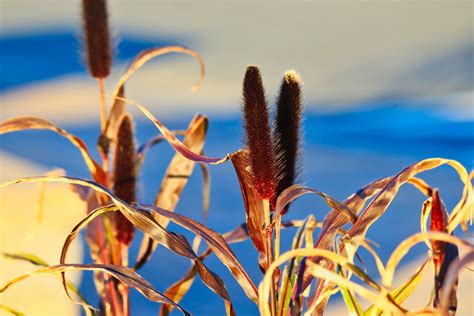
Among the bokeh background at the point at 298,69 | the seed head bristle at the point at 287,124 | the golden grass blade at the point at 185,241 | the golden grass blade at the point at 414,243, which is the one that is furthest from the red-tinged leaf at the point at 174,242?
the bokeh background at the point at 298,69

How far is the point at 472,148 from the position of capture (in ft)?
5.49

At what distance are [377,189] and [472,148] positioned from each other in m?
1.11

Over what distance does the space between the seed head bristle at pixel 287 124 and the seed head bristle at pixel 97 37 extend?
322 millimetres

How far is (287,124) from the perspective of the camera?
595mm

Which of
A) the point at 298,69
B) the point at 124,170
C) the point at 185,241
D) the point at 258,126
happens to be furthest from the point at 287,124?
the point at 298,69

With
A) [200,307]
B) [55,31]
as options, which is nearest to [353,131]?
[200,307]

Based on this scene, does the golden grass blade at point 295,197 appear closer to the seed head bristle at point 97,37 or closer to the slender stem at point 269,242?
the slender stem at point 269,242

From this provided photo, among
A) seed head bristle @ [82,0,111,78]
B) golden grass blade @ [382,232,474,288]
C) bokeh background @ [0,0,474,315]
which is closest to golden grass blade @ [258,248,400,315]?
golden grass blade @ [382,232,474,288]

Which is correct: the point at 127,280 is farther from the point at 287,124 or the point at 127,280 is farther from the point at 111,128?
the point at 111,128

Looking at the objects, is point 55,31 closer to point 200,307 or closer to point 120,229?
point 200,307

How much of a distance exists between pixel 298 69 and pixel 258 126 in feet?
3.87

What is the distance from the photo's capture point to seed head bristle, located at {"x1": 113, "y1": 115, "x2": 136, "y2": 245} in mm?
787

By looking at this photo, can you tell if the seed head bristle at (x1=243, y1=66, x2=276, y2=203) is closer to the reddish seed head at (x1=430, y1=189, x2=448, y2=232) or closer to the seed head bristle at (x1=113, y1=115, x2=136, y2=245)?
the reddish seed head at (x1=430, y1=189, x2=448, y2=232)

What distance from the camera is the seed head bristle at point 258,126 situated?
56 centimetres
